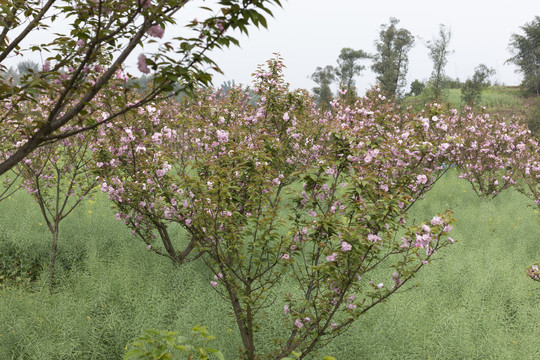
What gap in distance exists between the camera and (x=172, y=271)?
5402 mm

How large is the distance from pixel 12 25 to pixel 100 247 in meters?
4.57

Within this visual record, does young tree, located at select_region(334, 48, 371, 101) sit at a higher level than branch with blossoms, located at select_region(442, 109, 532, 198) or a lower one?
higher

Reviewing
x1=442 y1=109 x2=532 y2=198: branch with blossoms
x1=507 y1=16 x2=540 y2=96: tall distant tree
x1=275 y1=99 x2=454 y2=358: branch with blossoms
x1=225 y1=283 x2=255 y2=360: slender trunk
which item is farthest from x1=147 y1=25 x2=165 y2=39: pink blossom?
→ x1=507 y1=16 x2=540 y2=96: tall distant tree

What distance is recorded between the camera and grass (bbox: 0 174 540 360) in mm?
3959

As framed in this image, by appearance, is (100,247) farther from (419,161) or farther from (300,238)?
(419,161)

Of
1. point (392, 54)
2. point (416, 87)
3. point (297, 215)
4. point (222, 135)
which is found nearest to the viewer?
point (297, 215)

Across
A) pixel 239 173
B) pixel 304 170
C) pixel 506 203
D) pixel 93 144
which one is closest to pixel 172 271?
pixel 93 144

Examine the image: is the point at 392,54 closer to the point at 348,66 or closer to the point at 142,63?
the point at 348,66

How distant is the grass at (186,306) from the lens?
396 cm

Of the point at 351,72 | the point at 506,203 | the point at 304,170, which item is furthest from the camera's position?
the point at 351,72

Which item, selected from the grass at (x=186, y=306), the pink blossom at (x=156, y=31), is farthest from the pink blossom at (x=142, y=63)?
the grass at (x=186, y=306)

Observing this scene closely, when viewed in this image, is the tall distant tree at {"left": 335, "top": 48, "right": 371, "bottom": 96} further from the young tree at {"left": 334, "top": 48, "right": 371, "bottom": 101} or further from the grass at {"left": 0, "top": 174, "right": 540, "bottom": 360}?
the grass at {"left": 0, "top": 174, "right": 540, "bottom": 360}

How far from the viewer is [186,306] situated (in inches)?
180

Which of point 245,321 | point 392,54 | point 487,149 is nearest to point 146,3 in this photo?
point 245,321
